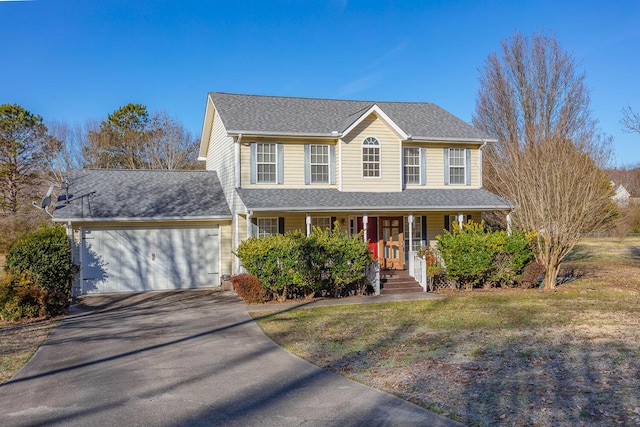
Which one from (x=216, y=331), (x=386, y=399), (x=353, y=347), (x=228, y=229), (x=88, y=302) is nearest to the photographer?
(x=386, y=399)

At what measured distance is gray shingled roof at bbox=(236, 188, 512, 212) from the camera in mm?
17328

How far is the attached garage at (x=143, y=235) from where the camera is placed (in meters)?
17.5

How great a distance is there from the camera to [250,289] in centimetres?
1520

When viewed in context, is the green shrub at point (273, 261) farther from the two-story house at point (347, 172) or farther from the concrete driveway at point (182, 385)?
the concrete driveway at point (182, 385)

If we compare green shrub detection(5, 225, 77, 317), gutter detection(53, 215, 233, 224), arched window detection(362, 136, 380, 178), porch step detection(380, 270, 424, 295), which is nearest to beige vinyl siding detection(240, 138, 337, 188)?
arched window detection(362, 136, 380, 178)

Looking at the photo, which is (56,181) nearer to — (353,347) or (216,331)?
(216,331)

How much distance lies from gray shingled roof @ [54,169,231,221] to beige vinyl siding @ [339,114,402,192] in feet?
15.4

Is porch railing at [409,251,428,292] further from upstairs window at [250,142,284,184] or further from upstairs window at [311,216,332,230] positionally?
upstairs window at [250,142,284,184]

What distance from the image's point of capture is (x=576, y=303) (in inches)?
589

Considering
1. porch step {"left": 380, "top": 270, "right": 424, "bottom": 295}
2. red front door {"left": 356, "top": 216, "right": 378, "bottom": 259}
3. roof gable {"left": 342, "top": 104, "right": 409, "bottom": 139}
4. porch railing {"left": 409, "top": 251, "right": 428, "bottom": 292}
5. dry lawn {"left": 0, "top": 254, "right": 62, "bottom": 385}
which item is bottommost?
dry lawn {"left": 0, "top": 254, "right": 62, "bottom": 385}

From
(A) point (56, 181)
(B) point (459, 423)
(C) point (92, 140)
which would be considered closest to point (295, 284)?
(B) point (459, 423)

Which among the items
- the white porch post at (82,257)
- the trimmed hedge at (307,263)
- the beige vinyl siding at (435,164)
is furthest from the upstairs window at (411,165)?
the white porch post at (82,257)

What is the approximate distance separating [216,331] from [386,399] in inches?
229

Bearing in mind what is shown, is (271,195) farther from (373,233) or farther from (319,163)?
(373,233)
